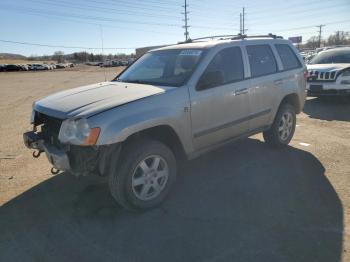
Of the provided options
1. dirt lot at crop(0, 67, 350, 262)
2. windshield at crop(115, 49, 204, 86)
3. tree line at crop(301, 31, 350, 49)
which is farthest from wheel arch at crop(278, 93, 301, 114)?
tree line at crop(301, 31, 350, 49)

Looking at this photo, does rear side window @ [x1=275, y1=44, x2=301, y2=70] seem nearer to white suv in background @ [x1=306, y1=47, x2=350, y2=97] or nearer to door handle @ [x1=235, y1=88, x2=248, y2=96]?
door handle @ [x1=235, y1=88, x2=248, y2=96]

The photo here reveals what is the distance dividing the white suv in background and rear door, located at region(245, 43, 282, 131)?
5097 millimetres

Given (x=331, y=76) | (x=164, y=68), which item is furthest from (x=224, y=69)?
(x=331, y=76)

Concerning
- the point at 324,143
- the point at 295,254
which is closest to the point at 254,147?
the point at 324,143

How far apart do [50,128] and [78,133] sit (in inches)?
31.2

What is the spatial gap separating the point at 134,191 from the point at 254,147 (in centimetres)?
301

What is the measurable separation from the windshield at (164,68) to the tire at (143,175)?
925 millimetres

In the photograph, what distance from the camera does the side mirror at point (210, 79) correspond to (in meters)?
4.25

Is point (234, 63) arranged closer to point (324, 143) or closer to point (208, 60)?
point (208, 60)

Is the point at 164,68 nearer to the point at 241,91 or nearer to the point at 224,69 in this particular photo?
the point at 224,69

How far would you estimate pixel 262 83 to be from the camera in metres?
5.18

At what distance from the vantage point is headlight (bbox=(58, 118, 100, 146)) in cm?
337

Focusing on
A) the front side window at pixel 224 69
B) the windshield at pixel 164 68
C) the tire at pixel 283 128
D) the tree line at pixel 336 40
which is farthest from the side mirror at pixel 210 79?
the tree line at pixel 336 40

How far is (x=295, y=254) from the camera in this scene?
3053 millimetres
